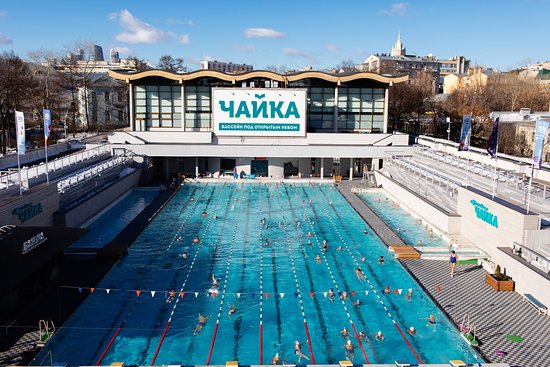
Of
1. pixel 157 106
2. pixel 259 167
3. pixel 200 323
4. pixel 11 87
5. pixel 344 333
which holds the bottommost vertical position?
pixel 200 323

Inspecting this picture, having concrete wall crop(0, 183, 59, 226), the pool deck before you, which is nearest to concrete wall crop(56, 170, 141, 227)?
concrete wall crop(0, 183, 59, 226)

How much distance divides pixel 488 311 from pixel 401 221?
13713 millimetres

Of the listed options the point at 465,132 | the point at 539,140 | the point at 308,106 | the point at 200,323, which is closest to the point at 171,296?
the point at 200,323

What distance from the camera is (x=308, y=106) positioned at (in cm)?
5078

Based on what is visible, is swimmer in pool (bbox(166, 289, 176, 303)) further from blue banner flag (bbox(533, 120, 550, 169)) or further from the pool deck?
blue banner flag (bbox(533, 120, 550, 169))

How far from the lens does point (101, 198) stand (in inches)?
1286

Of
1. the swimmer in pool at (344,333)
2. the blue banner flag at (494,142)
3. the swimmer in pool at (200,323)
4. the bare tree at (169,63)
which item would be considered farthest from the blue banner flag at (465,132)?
the bare tree at (169,63)

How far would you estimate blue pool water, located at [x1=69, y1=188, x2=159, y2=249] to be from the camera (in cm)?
2605

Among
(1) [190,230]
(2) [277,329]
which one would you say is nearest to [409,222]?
(1) [190,230]

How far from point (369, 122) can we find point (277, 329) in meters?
37.3

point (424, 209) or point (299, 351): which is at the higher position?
point (424, 209)

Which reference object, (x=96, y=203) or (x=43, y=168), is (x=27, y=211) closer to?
(x=43, y=168)

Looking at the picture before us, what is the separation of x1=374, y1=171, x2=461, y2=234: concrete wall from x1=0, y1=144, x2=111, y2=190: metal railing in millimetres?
22524

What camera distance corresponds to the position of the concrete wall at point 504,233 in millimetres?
18438
